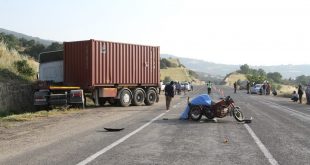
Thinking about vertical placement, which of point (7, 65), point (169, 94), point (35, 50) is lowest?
point (169, 94)

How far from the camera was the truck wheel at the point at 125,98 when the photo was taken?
2665cm

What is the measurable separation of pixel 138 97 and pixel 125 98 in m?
1.22

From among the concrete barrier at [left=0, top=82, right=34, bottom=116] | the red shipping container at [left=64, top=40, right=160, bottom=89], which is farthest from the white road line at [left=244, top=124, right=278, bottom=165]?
the concrete barrier at [left=0, top=82, right=34, bottom=116]

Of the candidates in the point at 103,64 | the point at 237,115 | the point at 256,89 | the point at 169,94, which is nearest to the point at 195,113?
the point at 237,115

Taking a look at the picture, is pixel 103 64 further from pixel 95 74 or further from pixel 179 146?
pixel 179 146

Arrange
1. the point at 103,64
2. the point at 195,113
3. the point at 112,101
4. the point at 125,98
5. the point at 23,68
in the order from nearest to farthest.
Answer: the point at 195,113
the point at 103,64
the point at 125,98
the point at 112,101
the point at 23,68

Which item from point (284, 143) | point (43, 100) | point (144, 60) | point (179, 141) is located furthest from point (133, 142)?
point (144, 60)

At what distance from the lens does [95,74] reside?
2508 cm

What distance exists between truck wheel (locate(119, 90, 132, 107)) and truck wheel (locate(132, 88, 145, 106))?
0.34 m

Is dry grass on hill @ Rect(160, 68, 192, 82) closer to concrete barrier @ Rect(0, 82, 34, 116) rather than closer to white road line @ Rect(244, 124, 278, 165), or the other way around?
concrete barrier @ Rect(0, 82, 34, 116)

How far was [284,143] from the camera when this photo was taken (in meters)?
11.2

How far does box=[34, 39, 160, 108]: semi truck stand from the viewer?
2373 cm

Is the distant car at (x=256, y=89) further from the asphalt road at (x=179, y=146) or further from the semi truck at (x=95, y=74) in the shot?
the asphalt road at (x=179, y=146)

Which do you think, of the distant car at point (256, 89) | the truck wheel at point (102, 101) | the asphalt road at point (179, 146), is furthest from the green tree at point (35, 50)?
the asphalt road at point (179, 146)
